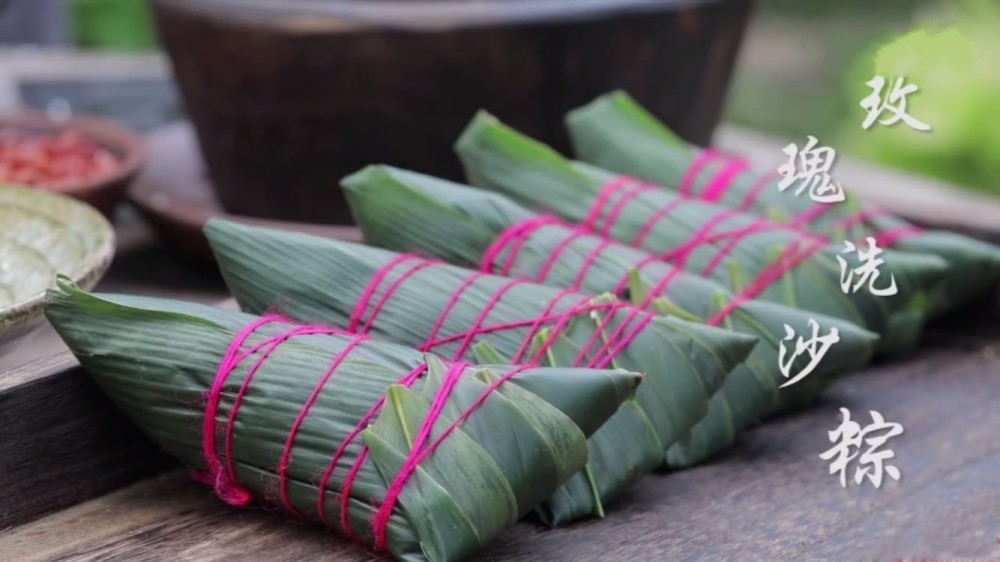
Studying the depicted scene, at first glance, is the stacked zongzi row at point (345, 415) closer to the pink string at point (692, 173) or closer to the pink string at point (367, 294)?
the pink string at point (367, 294)

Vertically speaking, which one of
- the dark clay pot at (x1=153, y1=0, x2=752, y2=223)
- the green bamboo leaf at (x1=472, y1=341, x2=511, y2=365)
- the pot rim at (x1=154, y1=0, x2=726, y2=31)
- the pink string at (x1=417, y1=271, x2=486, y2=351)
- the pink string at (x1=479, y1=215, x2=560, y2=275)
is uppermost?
the pot rim at (x1=154, y1=0, x2=726, y2=31)

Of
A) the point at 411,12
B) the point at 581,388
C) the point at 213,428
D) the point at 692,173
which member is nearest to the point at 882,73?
the point at 692,173

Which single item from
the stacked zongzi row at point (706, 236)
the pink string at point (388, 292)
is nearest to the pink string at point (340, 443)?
the pink string at point (388, 292)

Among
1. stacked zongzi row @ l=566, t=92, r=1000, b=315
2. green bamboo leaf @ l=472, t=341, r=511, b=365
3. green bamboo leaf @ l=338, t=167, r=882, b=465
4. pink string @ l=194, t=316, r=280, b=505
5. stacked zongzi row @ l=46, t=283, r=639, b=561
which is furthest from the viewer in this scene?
stacked zongzi row @ l=566, t=92, r=1000, b=315

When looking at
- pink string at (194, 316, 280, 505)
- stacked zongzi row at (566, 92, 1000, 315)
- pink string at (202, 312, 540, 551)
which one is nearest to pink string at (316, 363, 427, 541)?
pink string at (202, 312, 540, 551)

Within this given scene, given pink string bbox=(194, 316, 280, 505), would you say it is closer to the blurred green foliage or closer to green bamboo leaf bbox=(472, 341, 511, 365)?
green bamboo leaf bbox=(472, 341, 511, 365)

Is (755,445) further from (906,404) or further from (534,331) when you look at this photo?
(534,331)

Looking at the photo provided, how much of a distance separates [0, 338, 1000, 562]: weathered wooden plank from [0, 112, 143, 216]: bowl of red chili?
896 millimetres

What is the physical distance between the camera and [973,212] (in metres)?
2.29

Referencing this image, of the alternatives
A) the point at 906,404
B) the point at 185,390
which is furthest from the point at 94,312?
the point at 906,404

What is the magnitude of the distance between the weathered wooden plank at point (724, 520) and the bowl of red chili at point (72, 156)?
0.90m

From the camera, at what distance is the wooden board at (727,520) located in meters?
1.38

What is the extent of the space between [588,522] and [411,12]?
104cm

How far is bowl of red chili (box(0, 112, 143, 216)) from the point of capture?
2250 mm
